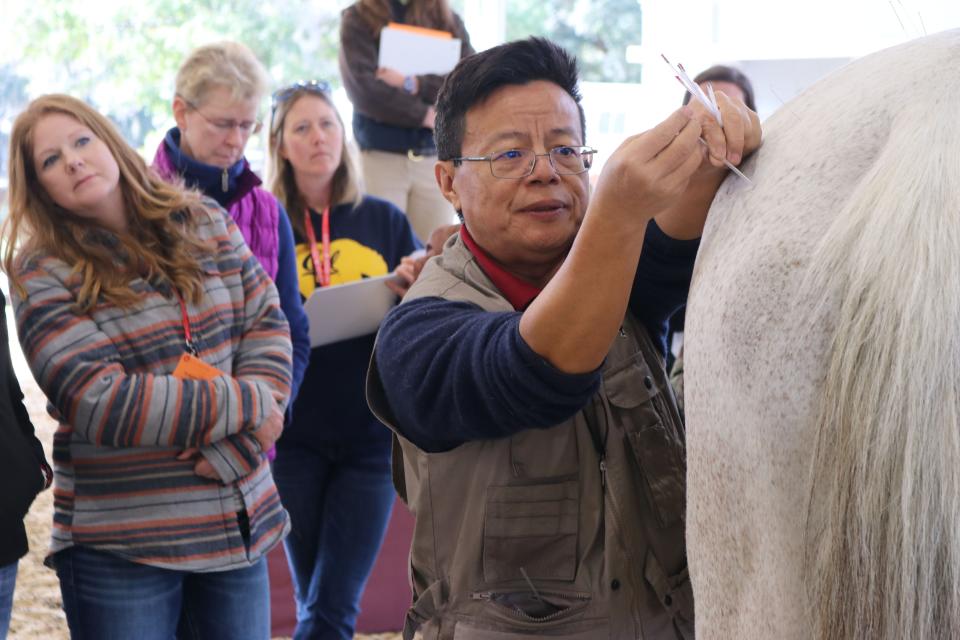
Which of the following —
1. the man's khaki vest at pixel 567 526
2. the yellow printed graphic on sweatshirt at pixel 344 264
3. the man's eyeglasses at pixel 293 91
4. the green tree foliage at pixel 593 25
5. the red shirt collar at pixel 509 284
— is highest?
the green tree foliage at pixel 593 25

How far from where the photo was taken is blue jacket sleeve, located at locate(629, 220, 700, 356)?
1.10m

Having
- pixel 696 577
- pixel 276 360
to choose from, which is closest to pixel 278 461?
pixel 276 360

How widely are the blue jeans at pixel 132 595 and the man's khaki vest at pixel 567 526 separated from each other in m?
0.84

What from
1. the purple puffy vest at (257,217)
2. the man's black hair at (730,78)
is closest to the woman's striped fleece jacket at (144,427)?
the purple puffy vest at (257,217)

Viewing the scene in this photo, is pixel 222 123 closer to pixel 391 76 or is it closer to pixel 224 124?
pixel 224 124

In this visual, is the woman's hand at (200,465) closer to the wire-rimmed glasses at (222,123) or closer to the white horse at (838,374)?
the wire-rimmed glasses at (222,123)

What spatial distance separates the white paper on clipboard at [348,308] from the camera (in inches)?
92.6

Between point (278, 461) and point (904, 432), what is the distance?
2.03 m

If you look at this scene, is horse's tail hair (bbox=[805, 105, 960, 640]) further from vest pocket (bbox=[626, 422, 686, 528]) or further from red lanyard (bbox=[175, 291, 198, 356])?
red lanyard (bbox=[175, 291, 198, 356])

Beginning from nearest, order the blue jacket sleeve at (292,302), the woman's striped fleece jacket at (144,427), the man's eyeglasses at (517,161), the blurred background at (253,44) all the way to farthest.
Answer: the man's eyeglasses at (517,161) < the woman's striped fleece jacket at (144,427) < the blue jacket sleeve at (292,302) < the blurred background at (253,44)

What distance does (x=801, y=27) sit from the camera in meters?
3.32

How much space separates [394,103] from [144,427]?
2040 mm

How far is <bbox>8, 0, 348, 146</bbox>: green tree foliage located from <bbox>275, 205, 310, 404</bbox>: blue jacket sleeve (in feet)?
11.8

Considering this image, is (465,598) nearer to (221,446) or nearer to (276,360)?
(221,446)
